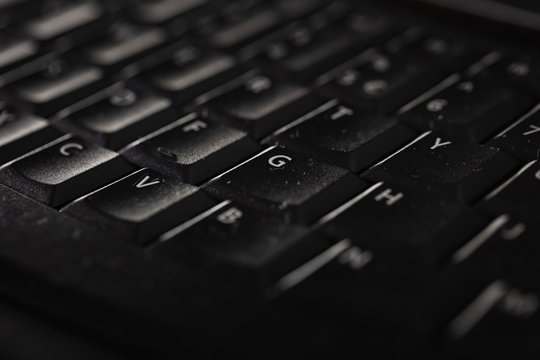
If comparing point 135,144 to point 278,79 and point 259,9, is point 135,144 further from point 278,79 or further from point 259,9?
point 259,9

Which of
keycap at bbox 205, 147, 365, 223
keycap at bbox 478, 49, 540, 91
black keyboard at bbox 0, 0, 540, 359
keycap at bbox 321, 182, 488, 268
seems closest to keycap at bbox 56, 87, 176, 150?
black keyboard at bbox 0, 0, 540, 359

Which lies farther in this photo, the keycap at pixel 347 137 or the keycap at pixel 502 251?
the keycap at pixel 347 137

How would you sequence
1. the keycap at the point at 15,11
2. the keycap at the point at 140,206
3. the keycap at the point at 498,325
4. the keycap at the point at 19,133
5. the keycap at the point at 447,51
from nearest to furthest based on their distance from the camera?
the keycap at the point at 498,325 < the keycap at the point at 140,206 < the keycap at the point at 19,133 < the keycap at the point at 447,51 < the keycap at the point at 15,11

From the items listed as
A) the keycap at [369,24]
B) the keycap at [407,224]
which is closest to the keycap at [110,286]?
the keycap at [407,224]

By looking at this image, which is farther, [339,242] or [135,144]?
[135,144]

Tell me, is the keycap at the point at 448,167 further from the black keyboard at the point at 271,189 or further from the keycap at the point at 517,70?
the keycap at the point at 517,70

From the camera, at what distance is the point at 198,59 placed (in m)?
0.79

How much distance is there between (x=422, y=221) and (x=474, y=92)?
23cm

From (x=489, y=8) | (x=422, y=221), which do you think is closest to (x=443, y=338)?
(x=422, y=221)

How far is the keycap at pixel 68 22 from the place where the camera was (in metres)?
0.84

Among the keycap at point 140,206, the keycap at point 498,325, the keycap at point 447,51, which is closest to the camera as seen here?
the keycap at point 498,325

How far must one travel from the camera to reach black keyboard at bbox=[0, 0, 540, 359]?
0.44 metres

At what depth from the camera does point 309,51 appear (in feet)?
2.59

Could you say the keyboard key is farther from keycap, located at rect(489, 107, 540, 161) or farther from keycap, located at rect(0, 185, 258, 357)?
keycap, located at rect(489, 107, 540, 161)
